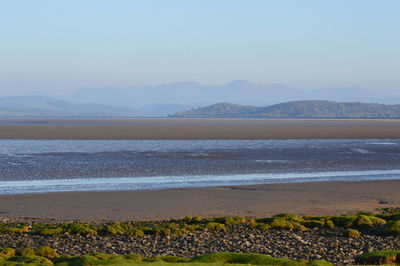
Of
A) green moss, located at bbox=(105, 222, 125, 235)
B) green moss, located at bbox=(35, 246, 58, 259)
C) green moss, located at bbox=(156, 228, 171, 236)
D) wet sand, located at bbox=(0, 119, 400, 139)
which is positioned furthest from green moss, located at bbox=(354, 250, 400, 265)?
wet sand, located at bbox=(0, 119, 400, 139)

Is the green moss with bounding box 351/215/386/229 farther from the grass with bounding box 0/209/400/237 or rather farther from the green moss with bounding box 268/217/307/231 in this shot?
the green moss with bounding box 268/217/307/231

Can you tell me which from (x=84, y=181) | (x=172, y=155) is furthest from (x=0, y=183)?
(x=172, y=155)

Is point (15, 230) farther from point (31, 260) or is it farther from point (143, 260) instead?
point (143, 260)

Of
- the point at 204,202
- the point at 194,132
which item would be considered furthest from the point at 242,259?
the point at 194,132

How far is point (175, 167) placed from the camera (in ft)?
113

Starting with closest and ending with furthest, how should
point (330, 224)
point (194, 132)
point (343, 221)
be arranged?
1. point (330, 224)
2. point (343, 221)
3. point (194, 132)

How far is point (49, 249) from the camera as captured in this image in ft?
44.2

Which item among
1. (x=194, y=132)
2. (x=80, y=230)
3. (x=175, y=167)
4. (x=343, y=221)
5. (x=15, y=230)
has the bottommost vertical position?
(x=15, y=230)

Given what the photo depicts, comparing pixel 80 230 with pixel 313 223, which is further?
pixel 313 223

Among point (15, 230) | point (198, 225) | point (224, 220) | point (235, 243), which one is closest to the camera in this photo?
point (235, 243)

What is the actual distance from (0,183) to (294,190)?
588 inches

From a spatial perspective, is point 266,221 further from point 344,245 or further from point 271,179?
point 271,179

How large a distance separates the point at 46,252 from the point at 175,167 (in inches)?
833

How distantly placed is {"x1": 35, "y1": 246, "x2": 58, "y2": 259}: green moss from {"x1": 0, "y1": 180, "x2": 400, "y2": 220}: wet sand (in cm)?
543
